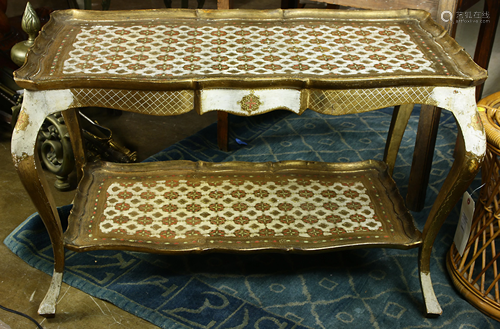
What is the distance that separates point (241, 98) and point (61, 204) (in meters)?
1.36

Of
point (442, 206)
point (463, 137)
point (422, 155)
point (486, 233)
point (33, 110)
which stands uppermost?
point (33, 110)

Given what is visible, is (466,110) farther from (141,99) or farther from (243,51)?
(141,99)

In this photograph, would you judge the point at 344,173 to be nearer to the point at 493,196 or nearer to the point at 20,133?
the point at 493,196

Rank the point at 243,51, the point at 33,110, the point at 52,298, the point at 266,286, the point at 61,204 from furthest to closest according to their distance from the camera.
Answer: the point at 61,204 → the point at 266,286 → the point at 52,298 → the point at 243,51 → the point at 33,110

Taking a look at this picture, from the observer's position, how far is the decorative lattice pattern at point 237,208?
5.90 ft

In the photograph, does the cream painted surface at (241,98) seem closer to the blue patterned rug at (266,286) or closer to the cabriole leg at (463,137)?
the cabriole leg at (463,137)

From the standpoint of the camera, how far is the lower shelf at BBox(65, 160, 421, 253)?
1.74 metres

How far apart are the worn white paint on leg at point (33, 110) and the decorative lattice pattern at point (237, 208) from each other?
0.49 metres

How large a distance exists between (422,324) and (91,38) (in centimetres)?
154

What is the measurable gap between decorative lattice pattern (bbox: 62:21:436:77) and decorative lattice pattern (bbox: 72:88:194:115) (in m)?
0.06

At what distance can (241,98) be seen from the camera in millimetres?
1401

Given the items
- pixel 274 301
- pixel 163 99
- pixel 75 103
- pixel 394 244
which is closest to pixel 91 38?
pixel 75 103

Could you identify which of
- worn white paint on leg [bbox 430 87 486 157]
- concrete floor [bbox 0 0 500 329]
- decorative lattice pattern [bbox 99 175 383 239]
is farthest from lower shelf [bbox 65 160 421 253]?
worn white paint on leg [bbox 430 87 486 157]

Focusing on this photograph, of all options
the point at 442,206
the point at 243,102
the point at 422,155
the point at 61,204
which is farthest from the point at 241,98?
the point at 61,204
